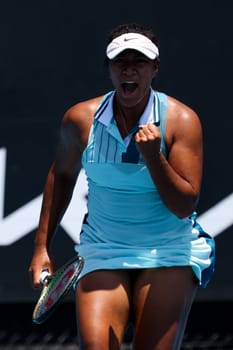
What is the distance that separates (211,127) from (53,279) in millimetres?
1726

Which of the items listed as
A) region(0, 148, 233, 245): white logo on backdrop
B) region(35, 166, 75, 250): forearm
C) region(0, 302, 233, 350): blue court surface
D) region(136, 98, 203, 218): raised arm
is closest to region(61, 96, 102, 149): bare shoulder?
region(35, 166, 75, 250): forearm

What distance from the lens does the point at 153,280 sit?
11.0 ft

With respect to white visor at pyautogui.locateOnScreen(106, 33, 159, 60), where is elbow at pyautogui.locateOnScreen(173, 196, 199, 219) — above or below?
below

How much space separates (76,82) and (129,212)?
1715 mm

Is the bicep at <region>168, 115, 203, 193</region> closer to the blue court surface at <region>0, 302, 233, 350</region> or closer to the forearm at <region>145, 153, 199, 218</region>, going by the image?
the forearm at <region>145, 153, 199, 218</region>

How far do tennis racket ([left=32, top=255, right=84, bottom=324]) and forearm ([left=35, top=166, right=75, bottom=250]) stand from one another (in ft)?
0.50

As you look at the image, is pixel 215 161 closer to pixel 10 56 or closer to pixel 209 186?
pixel 209 186

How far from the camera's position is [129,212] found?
11.1 ft

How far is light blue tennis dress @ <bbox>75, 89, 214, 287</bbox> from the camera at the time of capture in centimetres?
336

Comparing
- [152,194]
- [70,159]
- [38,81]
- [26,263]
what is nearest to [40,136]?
[38,81]

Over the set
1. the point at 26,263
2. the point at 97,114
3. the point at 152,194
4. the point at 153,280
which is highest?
the point at 97,114

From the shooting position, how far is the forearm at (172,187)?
3.16 metres

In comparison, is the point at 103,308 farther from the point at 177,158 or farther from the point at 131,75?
the point at 131,75

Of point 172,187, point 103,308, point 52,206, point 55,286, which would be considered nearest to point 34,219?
point 52,206
